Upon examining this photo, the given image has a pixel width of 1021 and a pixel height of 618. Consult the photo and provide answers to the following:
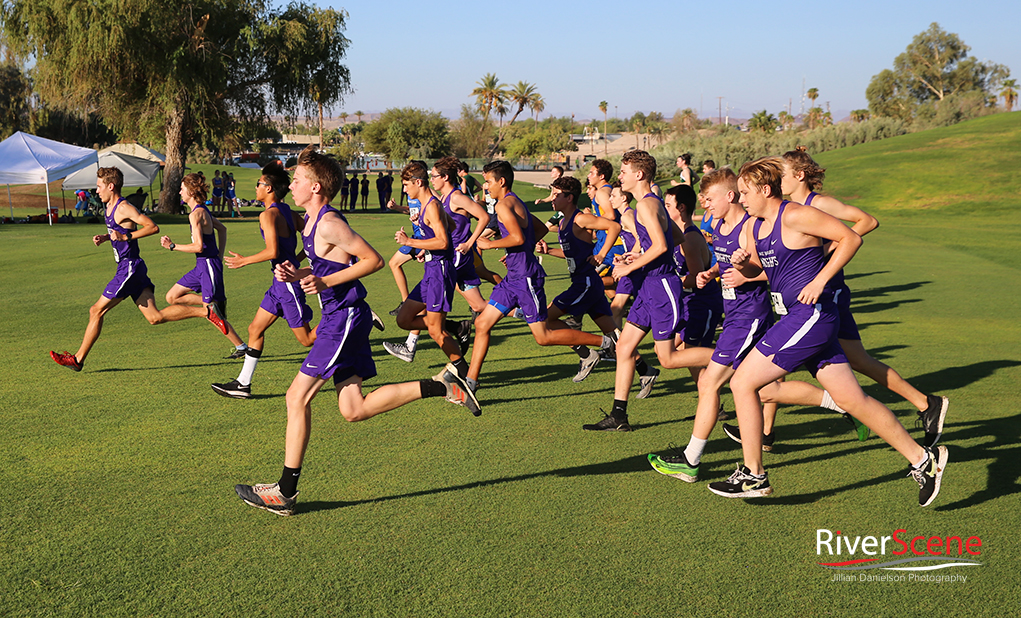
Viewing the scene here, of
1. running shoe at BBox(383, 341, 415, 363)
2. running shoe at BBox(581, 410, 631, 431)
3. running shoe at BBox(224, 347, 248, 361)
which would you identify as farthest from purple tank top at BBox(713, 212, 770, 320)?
running shoe at BBox(224, 347, 248, 361)

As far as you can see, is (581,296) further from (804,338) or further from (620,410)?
(804,338)

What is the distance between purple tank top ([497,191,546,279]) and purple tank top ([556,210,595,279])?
0.72 m

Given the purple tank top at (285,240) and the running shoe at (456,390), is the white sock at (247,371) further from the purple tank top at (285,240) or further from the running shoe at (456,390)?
the running shoe at (456,390)

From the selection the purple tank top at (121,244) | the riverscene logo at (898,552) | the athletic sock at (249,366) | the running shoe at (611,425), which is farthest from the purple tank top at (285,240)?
the riverscene logo at (898,552)

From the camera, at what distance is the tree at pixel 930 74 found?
3871 inches

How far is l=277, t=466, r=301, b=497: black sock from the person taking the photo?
4.42 metres

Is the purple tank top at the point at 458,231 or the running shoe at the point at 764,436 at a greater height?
the purple tank top at the point at 458,231

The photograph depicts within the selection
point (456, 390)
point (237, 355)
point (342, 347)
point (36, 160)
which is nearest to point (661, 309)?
point (456, 390)

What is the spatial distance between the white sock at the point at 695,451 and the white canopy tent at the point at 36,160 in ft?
88.4

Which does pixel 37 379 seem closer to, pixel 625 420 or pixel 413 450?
pixel 413 450

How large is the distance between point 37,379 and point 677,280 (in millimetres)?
6045

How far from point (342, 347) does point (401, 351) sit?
4210 mm

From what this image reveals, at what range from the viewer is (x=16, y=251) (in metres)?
18.8

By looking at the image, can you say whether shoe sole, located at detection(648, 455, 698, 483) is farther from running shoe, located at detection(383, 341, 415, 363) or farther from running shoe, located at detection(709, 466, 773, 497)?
running shoe, located at detection(383, 341, 415, 363)
